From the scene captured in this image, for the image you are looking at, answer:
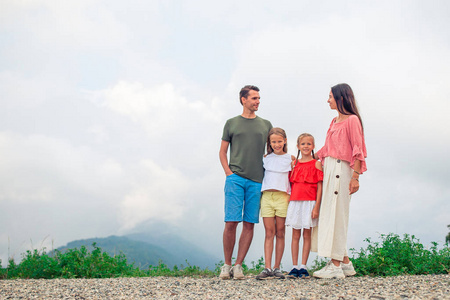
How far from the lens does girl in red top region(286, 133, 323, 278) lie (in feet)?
23.7

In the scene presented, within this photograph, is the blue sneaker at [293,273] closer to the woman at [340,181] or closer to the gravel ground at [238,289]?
the gravel ground at [238,289]

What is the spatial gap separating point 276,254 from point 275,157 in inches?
66.8

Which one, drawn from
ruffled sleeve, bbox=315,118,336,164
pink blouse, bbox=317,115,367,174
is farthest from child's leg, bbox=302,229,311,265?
pink blouse, bbox=317,115,367,174

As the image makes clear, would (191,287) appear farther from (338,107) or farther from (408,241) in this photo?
(408,241)

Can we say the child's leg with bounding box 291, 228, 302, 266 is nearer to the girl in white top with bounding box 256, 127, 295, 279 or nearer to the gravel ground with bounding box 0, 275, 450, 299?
the girl in white top with bounding box 256, 127, 295, 279

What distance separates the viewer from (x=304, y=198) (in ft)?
23.7

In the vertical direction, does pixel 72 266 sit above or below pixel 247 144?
below

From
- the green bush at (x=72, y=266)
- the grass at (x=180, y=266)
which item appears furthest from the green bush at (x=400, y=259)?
the green bush at (x=72, y=266)

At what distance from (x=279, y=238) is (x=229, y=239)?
914 millimetres

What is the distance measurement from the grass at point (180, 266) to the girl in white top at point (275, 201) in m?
1.85

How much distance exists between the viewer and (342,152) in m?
7.15

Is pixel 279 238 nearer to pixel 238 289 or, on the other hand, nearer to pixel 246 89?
pixel 238 289

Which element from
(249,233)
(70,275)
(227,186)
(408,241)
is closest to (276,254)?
(249,233)

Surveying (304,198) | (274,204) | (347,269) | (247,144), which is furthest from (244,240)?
(347,269)
